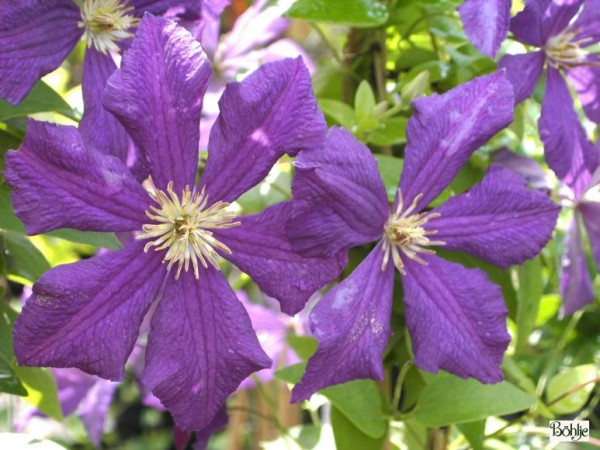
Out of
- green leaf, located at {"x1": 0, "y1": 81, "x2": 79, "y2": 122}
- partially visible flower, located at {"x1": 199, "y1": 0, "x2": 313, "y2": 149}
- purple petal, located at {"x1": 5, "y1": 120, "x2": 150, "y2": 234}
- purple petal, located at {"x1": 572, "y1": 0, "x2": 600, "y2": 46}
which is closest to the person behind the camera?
purple petal, located at {"x1": 5, "y1": 120, "x2": 150, "y2": 234}

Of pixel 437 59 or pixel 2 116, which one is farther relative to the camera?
pixel 437 59

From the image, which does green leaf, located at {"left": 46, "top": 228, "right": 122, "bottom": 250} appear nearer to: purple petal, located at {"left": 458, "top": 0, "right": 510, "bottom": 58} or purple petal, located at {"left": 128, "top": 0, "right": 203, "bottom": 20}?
purple petal, located at {"left": 128, "top": 0, "right": 203, "bottom": 20}

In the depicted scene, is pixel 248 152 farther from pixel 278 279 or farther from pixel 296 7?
pixel 296 7

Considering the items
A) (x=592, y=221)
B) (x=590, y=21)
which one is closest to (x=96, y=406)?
(x=592, y=221)

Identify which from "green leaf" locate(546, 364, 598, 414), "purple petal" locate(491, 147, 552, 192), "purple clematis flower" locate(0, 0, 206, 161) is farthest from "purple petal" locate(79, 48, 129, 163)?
"green leaf" locate(546, 364, 598, 414)

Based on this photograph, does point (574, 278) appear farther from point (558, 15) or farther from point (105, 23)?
A: point (105, 23)

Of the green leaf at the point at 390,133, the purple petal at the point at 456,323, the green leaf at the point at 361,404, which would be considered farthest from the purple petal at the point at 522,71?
the green leaf at the point at 361,404

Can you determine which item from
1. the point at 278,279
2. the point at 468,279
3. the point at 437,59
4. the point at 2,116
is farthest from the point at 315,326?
the point at 437,59

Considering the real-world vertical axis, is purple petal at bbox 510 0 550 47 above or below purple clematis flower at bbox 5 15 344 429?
above
